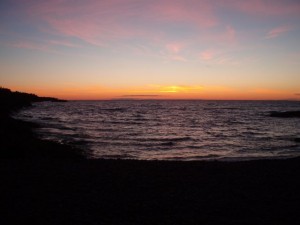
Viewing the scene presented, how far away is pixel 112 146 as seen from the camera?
29578 mm

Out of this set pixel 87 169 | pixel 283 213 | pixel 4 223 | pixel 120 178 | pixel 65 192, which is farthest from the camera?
pixel 87 169

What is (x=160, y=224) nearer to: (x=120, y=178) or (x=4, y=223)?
(x=4, y=223)

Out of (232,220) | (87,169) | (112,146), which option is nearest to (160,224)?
(232,220)

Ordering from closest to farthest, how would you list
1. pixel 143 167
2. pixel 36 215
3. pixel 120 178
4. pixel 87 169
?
pixel 36 215 → pixel 120 178 → pixel 87 169 → pixel 143 167

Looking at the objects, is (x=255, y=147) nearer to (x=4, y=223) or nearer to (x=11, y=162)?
(x=11, y=162)

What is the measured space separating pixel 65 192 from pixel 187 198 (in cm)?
482

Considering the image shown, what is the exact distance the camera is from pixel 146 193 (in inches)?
457

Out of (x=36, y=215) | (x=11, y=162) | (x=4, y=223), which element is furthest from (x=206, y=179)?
(x=11, y=162)

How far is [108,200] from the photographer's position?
34.9 ft

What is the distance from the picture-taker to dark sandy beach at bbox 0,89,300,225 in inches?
362

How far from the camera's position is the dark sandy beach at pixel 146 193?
30.2ft

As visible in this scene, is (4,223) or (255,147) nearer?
(4,223)

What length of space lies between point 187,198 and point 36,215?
5454 mm

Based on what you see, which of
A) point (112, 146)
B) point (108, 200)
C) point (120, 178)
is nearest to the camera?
point (108, 200)
